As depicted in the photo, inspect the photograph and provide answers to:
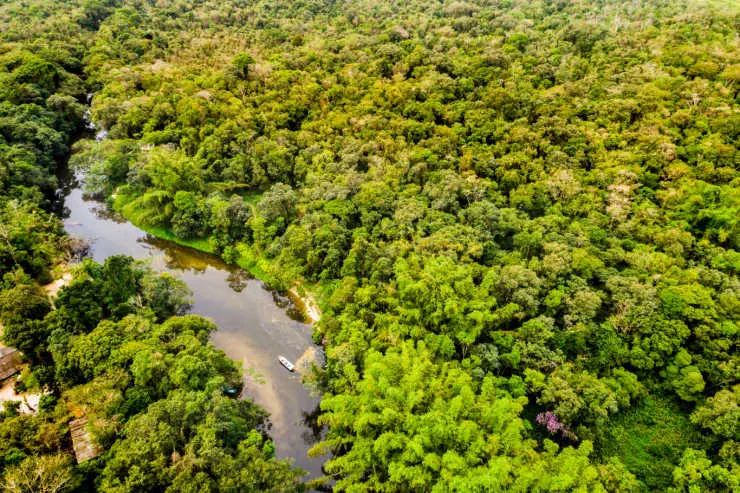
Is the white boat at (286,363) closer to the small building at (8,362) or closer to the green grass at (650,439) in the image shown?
the small building at (8,362)

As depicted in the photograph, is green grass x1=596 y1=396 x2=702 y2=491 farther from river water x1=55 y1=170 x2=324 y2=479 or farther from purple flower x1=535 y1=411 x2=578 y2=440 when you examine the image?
river water x1=55 y1=170 x2=324 y2=479

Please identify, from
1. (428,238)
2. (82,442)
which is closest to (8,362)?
A: (82,442)

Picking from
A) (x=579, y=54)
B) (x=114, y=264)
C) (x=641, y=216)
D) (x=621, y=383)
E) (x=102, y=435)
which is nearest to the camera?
(x=102, y=435)

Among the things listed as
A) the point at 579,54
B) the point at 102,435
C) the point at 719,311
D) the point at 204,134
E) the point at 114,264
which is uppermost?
the point at 579,54

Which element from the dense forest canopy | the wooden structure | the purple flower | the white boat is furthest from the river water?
the purple flower

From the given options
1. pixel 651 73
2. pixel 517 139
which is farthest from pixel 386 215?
pixel 651 73

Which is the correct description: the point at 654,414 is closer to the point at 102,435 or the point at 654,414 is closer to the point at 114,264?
the point at 102,435
